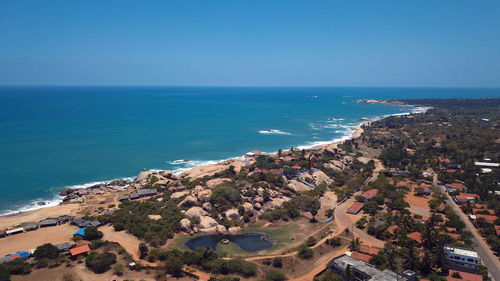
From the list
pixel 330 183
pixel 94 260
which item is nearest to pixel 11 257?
pixel 94 260

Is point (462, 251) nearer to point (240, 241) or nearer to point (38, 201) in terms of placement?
point (240, 241)

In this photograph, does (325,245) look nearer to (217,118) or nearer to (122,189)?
(122,189)

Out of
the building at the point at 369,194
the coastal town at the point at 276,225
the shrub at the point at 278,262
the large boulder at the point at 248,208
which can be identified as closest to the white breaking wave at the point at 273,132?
the coastal town at the point at 276,225

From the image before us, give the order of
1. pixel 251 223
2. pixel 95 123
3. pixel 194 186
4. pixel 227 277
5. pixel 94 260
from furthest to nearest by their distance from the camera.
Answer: pixel 95 123, pixel 194 186, pixel 251 223, pixel 94 260, pixel 227 277

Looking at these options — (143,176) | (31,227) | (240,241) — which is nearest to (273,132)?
(143,176)

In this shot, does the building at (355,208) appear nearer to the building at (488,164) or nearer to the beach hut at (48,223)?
the building at (488,164)

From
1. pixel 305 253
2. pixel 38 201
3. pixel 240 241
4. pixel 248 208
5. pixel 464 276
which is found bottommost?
pixel 38 201
